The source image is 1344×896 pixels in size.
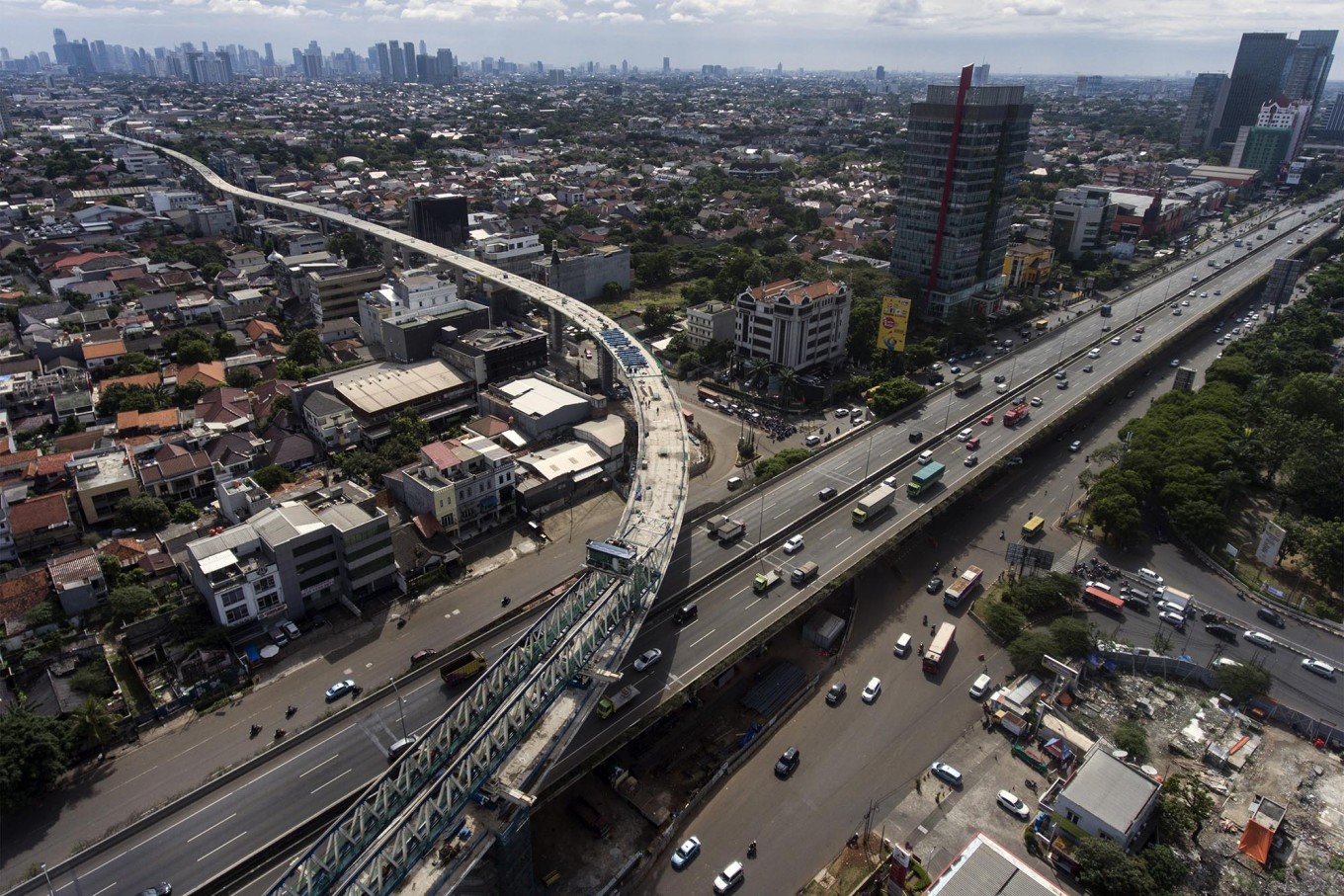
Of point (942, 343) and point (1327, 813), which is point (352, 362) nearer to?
point (942, 343)

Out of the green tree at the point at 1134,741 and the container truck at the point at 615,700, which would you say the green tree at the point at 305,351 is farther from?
the green tree at the point at 1134,741

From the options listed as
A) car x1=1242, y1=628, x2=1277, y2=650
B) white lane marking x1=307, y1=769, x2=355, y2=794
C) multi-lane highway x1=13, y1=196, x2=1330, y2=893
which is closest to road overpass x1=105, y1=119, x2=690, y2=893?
multi-lane highway x1=13, y1=196, x2=1330, y2=893

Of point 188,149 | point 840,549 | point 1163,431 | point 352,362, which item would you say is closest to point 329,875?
point 840,549

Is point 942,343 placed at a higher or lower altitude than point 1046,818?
higher

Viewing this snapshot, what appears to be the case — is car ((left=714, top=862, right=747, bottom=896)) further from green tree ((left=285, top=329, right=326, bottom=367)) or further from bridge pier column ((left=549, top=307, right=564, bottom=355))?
green tree ((left=285, top=329, right=326, bottom=367))

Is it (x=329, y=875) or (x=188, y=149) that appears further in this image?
(x=188, y=149)

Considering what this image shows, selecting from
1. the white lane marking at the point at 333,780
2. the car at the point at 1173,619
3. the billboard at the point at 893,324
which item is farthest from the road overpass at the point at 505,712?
the billboard at the point at 893,324
